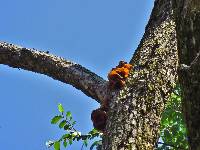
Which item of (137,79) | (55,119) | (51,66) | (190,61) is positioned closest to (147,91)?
(137,79)

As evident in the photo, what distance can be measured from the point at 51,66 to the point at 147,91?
1.18 m

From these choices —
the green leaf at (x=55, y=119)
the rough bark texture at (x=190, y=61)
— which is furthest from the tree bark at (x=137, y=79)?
the rough bark texture at (x=190, y=61)

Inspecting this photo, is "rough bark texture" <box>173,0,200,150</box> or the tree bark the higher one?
the tree bark

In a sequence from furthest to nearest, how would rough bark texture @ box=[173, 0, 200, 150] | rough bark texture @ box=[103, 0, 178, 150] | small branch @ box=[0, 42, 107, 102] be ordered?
small branch @ box=[0, 42, 107, 102] < rough bark texture @ box=[103, 0, 178, 150] < rough bark texture @ box=[173, 0, 200, 150]

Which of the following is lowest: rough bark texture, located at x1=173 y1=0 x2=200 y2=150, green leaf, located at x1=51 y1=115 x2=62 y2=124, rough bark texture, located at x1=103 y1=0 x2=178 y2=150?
rough bark texture, located at x1=173 y1=0 x2=200 y2=150

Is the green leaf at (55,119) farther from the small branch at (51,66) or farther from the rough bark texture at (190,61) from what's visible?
the rough bark texture at (190,61)

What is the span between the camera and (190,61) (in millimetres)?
1554

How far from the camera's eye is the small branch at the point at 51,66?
12.3 feet

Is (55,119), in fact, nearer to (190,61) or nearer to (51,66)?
(51,66)

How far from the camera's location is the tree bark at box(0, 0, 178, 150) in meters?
2.89

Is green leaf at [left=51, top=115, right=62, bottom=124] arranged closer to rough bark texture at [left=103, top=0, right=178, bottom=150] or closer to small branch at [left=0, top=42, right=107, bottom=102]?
small branch at [left=0, top=42, right=107, bottom=102]

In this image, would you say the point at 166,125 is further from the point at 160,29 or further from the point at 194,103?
the point at 194,103

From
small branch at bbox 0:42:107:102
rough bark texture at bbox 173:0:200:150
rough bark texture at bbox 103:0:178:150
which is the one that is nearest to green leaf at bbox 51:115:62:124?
small branch at bbox 0:42:107:102

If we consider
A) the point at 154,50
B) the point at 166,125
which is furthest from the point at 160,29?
the point at 166,125
